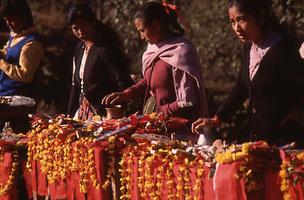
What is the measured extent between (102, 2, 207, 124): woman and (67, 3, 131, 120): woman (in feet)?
1.71

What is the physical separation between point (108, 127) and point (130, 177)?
514 mm

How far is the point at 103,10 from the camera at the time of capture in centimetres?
1438

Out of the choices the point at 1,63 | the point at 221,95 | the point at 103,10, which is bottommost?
the point at 1,63

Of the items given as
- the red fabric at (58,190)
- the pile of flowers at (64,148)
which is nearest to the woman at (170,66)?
the pile of flowers at (64,148)

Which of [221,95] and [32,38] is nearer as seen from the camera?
[32,38]

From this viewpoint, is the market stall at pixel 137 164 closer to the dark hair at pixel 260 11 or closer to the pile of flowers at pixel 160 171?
the pile of flowers at pixel 160 171

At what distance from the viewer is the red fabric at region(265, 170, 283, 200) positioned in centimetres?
433

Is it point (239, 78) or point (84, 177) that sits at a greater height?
point (239, 78)

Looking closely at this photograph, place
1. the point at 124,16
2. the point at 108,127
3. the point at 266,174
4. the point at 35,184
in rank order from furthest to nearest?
the point at 124,16, the point at 35,184, the point at 108,127, the point at 266,174

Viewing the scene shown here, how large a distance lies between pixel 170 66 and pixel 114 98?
0.44 m

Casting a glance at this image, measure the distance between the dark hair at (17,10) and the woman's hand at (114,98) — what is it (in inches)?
48.4

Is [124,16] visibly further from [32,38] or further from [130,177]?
[130,177]

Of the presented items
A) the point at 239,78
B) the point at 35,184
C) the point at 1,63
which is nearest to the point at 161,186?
the point at 239,78

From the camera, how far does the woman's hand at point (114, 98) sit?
618 centimetres
